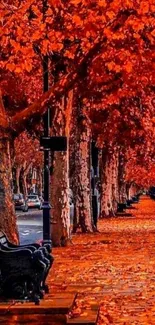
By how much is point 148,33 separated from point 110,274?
458 inches

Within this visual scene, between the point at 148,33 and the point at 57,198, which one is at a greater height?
the point at 148,33

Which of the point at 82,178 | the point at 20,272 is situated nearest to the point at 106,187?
the point at 82,178

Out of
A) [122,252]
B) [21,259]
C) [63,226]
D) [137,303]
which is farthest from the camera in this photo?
[63,226]

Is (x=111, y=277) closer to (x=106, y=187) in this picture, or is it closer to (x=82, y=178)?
(x=82, y=178)

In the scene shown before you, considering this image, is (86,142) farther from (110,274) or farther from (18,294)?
(18,294)

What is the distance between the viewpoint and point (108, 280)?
1789 cm

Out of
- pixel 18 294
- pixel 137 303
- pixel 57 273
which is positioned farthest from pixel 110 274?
pixel 18 294

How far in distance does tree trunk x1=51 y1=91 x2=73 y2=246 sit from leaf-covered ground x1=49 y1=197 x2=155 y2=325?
0.61 metres

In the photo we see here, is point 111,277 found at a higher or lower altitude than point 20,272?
lower

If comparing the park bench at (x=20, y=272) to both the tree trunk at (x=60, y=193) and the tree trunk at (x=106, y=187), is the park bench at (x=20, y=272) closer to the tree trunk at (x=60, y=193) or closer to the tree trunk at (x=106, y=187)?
the tree trunk at (x=60, y=193)

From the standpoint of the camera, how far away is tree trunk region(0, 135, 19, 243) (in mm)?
17875

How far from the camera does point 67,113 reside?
29.1 m

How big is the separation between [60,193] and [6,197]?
34.9ft

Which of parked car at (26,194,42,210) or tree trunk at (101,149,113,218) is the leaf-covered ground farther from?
parked car at (26,194,42,210)
